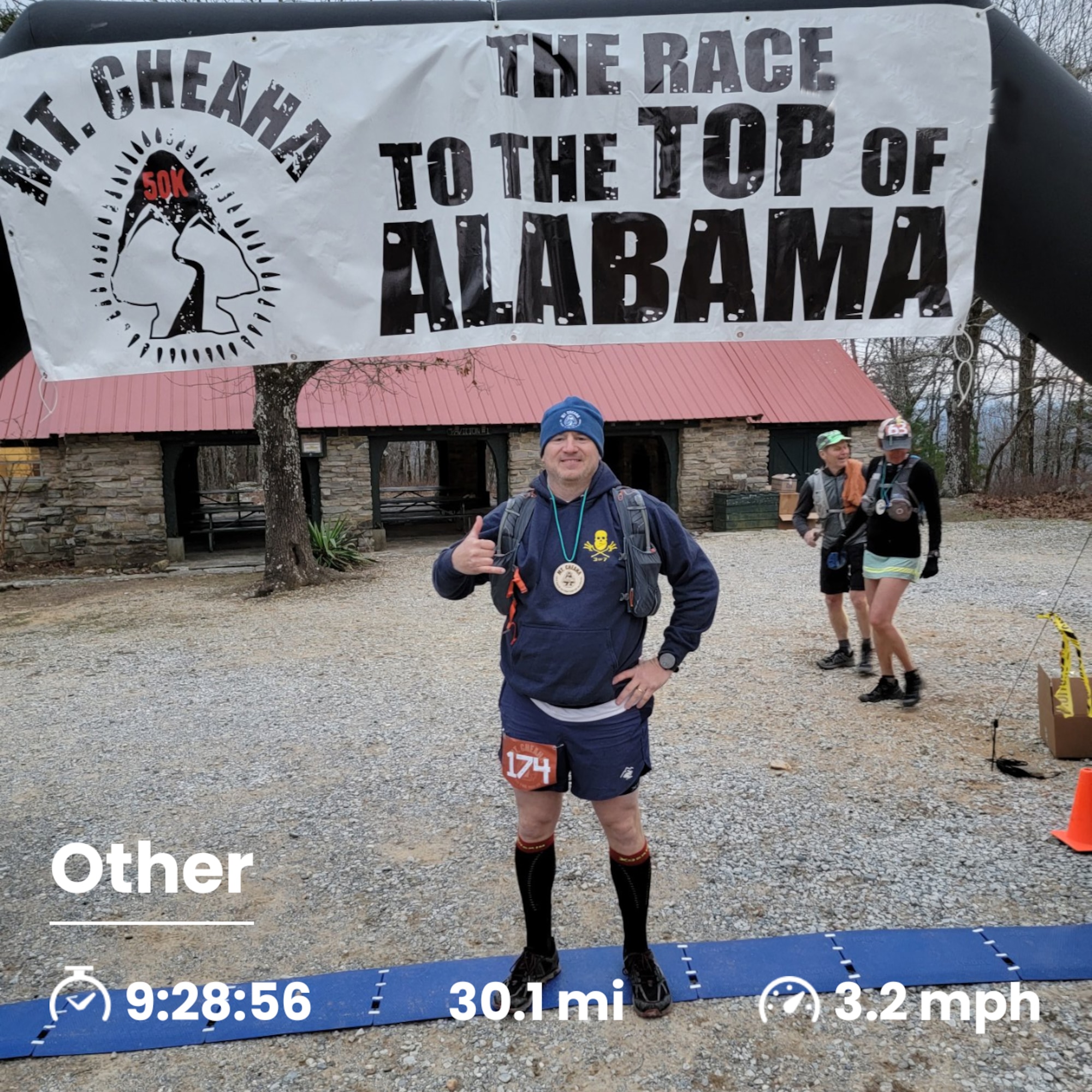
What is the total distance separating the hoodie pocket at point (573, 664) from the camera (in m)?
2.32

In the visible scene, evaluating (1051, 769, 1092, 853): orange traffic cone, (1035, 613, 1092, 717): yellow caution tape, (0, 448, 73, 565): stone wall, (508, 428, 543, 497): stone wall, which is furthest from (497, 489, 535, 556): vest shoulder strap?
(0, 448, 73, 565): stone wall

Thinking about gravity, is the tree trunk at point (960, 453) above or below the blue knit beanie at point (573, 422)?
below

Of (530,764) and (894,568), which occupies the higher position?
(530,764)

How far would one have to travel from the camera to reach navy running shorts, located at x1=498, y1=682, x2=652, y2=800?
238 centimetres

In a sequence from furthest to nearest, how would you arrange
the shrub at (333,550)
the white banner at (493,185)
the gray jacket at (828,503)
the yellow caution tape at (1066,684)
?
the shrub at (333,550) < the gray jacket at (828,503) < the yellow caution tape at (1066,684) < the white banner at (493,185)

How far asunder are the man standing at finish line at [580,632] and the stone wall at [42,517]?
15948 mm

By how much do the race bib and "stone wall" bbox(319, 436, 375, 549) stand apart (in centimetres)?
1454

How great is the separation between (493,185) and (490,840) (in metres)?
2.96

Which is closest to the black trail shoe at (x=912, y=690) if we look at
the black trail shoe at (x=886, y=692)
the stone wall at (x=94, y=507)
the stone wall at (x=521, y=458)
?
the black trail shoe at (x=886, y=692)

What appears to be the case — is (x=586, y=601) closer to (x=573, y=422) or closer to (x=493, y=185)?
(x=573, y=422)

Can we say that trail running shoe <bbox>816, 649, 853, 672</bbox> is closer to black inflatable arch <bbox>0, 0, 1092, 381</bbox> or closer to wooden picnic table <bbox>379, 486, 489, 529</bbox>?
black inflatable arch <bbox>0, 0, 1092, 381</bbox>

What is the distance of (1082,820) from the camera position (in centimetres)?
361

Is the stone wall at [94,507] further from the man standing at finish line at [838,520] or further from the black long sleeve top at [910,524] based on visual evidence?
the black long sleeve top at [910,524]

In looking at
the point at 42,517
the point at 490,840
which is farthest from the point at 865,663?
the point at 42,517
